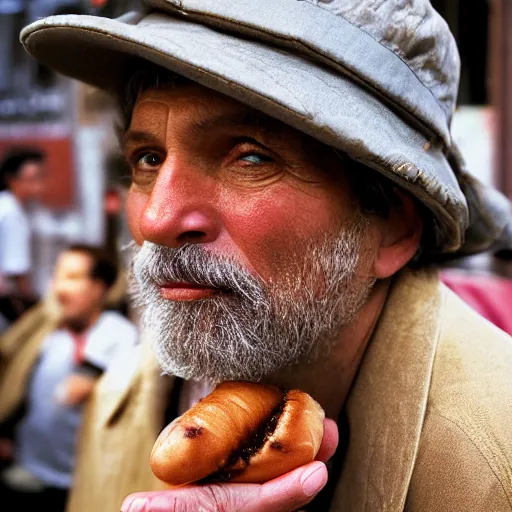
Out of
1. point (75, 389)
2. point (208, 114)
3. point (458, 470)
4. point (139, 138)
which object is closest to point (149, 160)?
point (139, 138)

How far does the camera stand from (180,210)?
1.54m

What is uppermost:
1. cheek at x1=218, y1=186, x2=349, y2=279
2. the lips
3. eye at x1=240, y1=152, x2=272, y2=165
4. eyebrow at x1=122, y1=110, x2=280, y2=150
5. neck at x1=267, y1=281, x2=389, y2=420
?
eyebrow at x1=122, y1=110, x2=280, y2=150

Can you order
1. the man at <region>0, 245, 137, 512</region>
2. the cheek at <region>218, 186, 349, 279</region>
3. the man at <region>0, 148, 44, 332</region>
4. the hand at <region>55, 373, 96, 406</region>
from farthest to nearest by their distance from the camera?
the man at <region>0, 148, 44, 332</region>
the man at <region>0, 245, 137, 512</region>
the hand at <region>55, 373, 96, 406</region>
the cheek at <region>218, 186, 349, 279</region>

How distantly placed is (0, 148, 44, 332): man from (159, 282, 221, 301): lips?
4076 mm

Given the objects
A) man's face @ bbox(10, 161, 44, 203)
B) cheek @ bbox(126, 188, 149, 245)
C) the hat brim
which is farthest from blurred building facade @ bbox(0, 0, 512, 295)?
the hat brim

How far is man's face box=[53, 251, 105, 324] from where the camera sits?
13.1 feet

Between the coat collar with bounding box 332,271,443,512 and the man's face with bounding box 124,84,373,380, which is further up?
the man's face with bounding box 124,84,373,380

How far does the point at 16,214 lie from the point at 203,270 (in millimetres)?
4404

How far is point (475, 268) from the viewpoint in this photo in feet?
17.8

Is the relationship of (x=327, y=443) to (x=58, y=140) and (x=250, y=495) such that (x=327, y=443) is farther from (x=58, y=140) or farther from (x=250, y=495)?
(x=58, y=140)

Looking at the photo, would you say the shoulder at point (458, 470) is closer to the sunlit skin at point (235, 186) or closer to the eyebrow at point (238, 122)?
the sunlit skin at point (235, 186)

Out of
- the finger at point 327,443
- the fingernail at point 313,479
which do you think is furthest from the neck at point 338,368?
the fingernail at point 313,479

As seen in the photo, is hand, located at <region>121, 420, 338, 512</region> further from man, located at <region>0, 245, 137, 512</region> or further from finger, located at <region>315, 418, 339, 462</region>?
man, located at <region>0, 245, 137, 512</region>

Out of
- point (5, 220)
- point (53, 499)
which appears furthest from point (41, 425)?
point (5, 220)
